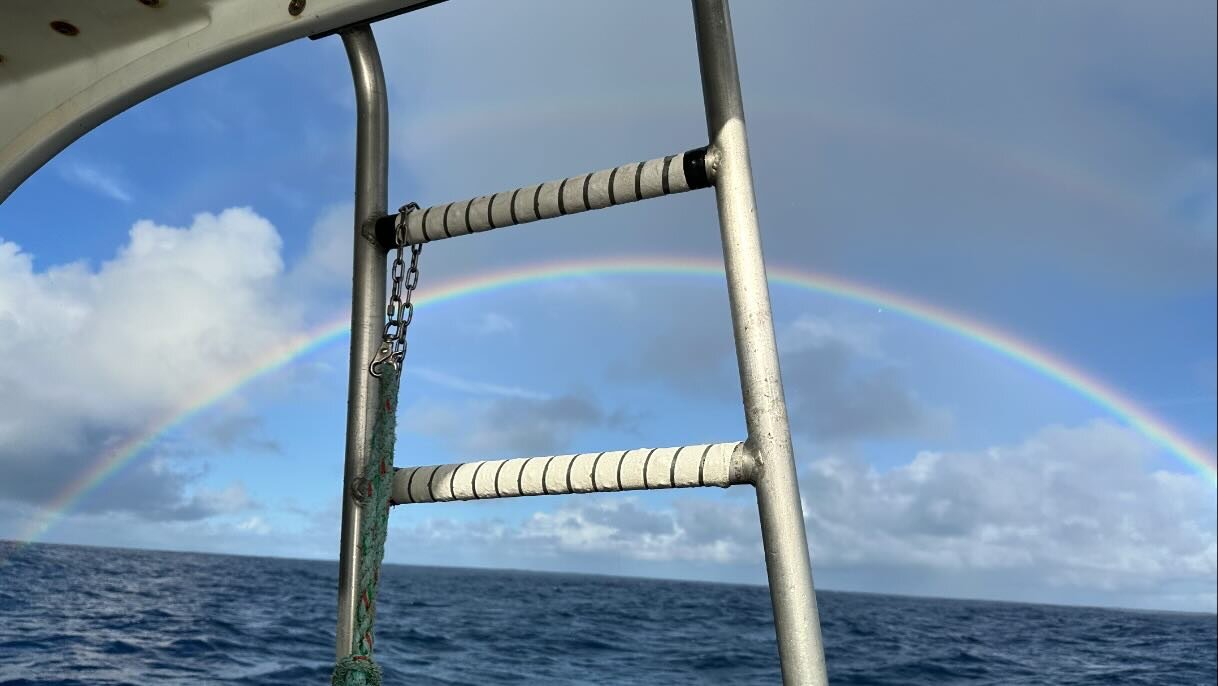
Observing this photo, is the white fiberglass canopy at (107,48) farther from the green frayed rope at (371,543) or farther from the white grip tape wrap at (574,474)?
the white grip tape wrap at (574,474)

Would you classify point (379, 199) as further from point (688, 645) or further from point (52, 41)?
point (688, 645)

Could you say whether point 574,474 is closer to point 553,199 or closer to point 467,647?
point 553,199

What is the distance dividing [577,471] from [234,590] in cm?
3322

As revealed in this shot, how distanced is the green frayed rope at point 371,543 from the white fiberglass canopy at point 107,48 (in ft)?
3.40

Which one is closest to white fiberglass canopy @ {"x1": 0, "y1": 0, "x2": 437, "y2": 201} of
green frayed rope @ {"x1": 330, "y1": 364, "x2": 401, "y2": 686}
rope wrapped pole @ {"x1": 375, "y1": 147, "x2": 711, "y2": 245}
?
rope wrapped pole @ {"x1": 375, "y1": 147, "x2": 711, "y2": 245}

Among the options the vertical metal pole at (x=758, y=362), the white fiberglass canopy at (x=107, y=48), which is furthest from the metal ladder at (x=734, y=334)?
the white fiberglass canopy at (x=107, y=48)

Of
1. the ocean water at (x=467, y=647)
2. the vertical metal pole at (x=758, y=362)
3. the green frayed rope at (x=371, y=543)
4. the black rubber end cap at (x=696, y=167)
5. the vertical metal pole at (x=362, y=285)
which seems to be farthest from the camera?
the ocean water at (x=467, y=647)

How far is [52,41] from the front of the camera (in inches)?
102

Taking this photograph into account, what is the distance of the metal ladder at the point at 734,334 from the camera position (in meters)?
1.88

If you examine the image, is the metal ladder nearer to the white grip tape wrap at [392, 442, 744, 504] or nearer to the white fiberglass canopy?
the white grip tape wrap at [392, 442, 744, 504]

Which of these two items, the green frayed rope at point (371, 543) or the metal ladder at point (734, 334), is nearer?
the metal ladder at point (734, 334)

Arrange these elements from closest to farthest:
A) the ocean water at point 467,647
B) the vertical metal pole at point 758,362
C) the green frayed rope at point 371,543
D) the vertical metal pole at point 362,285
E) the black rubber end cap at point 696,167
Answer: the vertical metal pole at point 758,362, the black rubber end cap at point 696,167, the green frayed rope at point 371,543, the vertical metal pole at point 362,285, the ocean water at point 467,647

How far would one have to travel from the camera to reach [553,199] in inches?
90.1

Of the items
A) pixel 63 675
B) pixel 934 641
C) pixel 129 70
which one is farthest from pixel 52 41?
pixel 934 641
